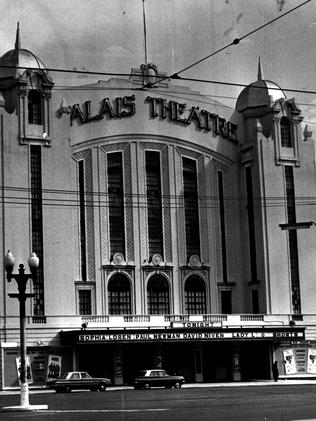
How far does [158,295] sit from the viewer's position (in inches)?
2462

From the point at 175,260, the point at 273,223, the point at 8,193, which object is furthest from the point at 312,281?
the point at 8,193

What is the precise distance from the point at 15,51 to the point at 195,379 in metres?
23.7

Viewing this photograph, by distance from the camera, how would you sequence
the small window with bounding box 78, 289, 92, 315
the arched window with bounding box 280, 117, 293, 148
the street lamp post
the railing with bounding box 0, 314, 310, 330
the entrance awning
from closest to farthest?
the street lamp post < the entrance awning < the railing with bounding box 0, 314, 310, 330 < the small window with bounding box 78, 289, 92, 315 < the arched window with bounding box 280, 117, 293, 148

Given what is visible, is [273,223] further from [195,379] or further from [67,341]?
[67,341]

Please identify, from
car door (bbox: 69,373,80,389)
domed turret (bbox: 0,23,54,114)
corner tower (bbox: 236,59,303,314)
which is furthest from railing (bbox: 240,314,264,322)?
domed turret (bbox: 0,23,54,114)

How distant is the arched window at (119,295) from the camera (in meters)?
61.0

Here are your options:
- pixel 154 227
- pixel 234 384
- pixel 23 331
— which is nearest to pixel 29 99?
pixel 154 227

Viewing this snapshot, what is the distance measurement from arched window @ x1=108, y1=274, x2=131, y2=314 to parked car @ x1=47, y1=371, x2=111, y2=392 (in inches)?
507

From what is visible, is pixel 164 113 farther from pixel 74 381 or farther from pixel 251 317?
pixel 74 381

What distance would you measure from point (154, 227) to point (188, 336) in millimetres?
7887

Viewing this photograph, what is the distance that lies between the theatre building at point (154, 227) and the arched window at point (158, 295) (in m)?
0.09

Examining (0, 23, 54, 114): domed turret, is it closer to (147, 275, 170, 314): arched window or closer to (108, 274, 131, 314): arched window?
(108, 274, 131, 314): arched window

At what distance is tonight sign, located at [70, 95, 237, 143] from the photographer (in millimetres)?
61328

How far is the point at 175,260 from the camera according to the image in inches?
2475
